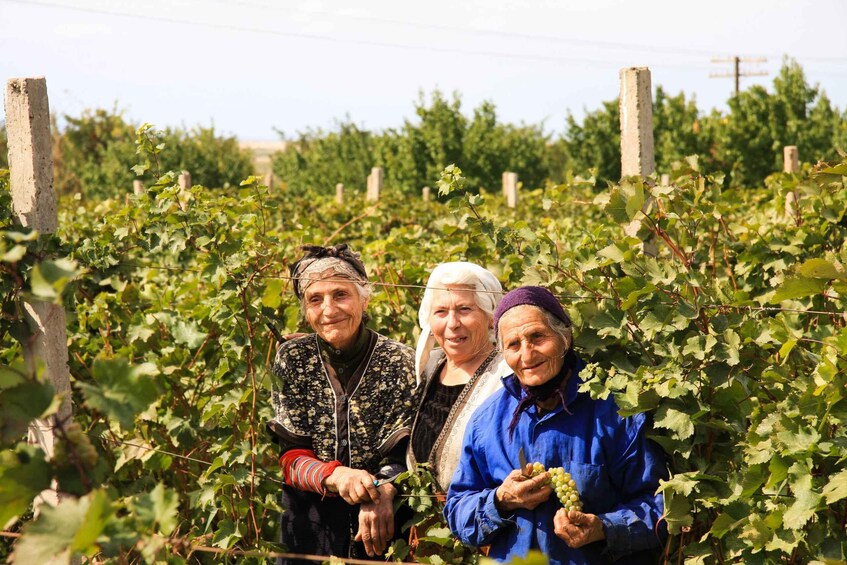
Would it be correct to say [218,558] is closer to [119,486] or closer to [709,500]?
[119,486]

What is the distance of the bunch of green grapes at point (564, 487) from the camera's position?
269 cm

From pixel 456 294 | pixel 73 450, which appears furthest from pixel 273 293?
pixel 73 450

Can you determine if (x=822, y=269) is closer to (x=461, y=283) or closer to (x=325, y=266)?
(x=461, y=283)

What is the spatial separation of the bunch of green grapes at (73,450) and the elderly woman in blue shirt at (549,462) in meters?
1.35

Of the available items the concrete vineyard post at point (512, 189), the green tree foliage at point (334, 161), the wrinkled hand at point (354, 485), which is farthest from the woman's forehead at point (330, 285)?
the green tree foliage at point (334, 161)

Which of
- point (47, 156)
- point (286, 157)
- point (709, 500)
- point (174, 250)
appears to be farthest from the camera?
point (286, 157)

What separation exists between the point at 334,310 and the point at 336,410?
0.33 metres

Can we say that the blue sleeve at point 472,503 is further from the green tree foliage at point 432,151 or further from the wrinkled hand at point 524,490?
the green tree foliage at point 432,151

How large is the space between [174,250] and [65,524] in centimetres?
236

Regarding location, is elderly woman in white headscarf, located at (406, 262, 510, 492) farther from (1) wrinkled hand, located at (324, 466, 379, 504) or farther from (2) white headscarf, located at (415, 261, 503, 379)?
(1) wrinkled hand, located at (324, 466, 379, 504)

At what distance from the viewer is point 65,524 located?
4.96 feet

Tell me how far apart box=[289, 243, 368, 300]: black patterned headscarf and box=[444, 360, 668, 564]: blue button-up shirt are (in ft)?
2.79

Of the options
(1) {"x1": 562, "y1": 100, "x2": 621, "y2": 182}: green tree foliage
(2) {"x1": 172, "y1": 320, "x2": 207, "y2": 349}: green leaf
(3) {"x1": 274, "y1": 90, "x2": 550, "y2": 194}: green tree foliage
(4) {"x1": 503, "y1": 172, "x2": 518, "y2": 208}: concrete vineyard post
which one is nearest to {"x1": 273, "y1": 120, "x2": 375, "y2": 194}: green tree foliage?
(3) {"x1": 274, "y1": 90, "x2": 550, "y2": 194}: green tree foliage

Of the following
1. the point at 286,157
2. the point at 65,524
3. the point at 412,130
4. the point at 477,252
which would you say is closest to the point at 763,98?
the point at 412,130
